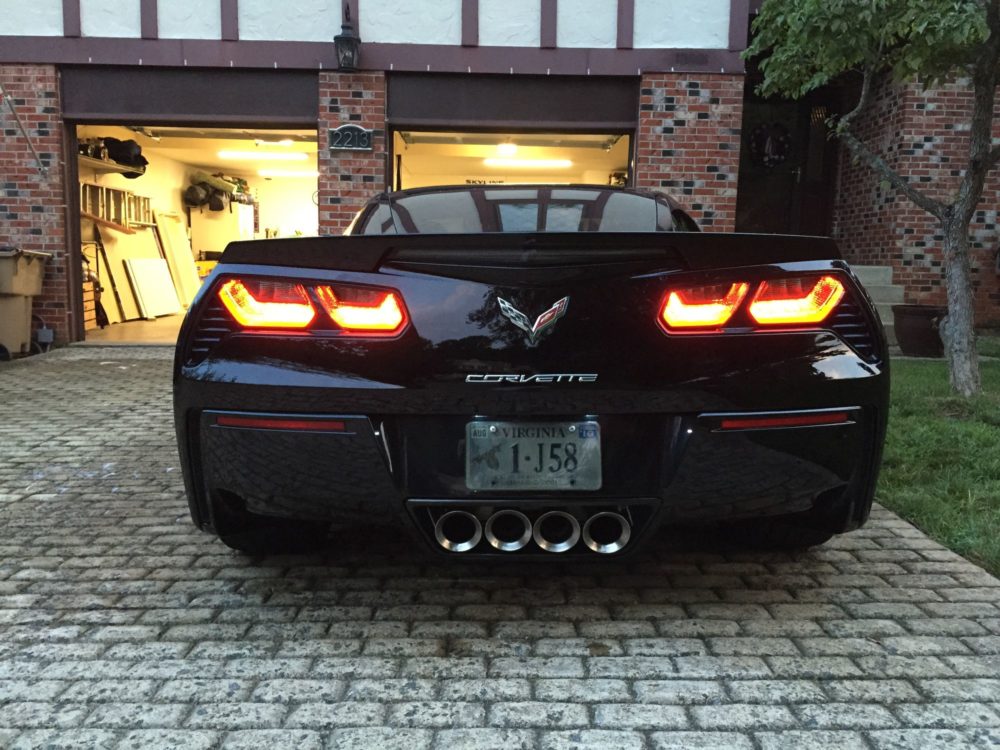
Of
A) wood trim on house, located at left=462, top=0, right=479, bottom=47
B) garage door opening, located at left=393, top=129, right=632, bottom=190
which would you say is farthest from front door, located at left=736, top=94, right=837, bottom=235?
wood trim on house, located at left=462, top=0, right=479, bottom=47

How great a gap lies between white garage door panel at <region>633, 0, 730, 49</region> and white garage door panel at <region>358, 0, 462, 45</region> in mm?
1960

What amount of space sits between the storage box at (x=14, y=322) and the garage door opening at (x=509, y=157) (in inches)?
166

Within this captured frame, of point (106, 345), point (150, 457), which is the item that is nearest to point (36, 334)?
point (106, 345)

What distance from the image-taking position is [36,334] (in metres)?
9.26

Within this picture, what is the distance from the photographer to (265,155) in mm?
15383

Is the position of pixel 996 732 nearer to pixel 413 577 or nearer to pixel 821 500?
pixel 821 500

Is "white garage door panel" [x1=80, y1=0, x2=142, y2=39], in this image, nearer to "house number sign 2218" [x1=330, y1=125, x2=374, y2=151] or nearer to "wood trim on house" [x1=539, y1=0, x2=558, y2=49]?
"house number sign 2218" [x1=330, y1=125, x2=374, y2=151]

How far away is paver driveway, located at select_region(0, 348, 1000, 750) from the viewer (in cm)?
185

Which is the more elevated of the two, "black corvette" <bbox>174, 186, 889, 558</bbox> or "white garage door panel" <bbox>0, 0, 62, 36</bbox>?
"white garage door panel" <bbox>0, 0, 62, 36</bbox>

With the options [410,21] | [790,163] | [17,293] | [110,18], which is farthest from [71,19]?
[790,163]

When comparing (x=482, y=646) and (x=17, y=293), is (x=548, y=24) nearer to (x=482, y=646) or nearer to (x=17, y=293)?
(x=17, y=293)

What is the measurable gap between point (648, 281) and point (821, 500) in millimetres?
823

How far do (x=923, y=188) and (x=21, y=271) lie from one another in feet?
32.4

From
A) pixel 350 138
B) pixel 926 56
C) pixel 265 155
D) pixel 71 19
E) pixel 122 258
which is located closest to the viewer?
pixel 926 56
